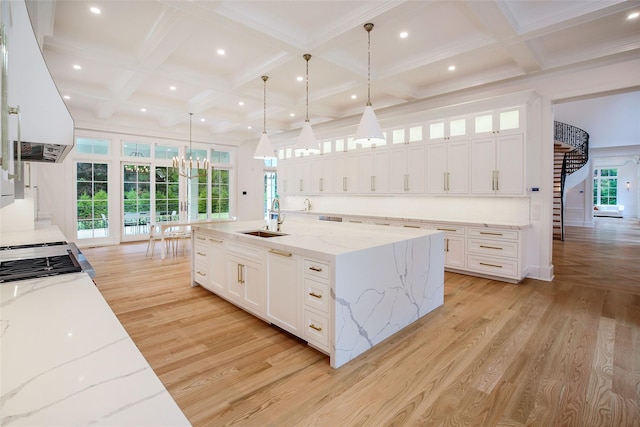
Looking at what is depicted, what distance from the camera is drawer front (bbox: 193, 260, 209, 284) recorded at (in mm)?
4059

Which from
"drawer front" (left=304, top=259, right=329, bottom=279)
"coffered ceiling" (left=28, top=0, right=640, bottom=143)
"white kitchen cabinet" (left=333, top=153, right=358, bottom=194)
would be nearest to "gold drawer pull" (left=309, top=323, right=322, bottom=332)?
"drawer front" (left=304, top=259, right=329, bottom=279)

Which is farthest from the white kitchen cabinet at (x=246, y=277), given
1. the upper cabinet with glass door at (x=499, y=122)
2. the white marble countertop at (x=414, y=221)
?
the upper cabinet with glass door at (x=499, y=122)

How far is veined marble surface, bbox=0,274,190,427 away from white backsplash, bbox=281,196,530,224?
5.13m

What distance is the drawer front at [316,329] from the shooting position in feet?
7.91

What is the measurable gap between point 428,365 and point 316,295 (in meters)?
0.98

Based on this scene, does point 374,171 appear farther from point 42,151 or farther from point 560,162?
point 560,162

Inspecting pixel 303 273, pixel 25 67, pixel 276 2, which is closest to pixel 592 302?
pixel 303 273

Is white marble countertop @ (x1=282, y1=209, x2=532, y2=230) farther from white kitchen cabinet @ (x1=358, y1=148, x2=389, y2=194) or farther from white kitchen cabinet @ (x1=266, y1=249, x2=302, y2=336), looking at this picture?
white kitchen cabinet @ (x1=266, y1=249, x2=302, y2=336)

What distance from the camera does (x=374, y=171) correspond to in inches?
250

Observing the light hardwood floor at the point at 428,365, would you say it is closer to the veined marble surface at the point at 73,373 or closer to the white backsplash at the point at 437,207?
the veined marble surface at the point at 73,373

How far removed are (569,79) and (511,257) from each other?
2.54 metres

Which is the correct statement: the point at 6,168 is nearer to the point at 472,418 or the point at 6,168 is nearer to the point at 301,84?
the point at 472,418

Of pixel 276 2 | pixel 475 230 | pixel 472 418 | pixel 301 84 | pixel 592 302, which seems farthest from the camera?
pixel 301 84

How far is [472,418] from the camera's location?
6.02 ft
